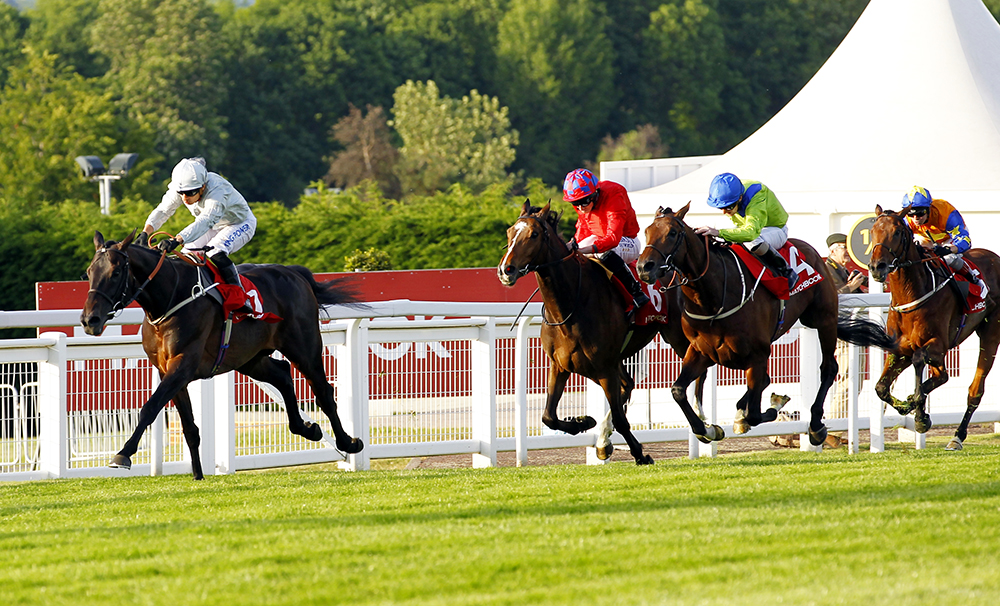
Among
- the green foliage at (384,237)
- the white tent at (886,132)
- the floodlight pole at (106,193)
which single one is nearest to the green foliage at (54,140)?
the floodlight pole at (106,193)

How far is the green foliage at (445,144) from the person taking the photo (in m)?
50.9

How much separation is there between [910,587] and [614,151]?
167 feet

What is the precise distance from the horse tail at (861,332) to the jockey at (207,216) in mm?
4041

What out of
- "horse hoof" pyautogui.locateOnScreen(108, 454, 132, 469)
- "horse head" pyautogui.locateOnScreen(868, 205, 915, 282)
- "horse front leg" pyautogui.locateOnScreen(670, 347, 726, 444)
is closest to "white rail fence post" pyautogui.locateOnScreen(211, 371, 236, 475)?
"horse hoof" pyautogui.locateOnScreen(108, 454, 132, 469)

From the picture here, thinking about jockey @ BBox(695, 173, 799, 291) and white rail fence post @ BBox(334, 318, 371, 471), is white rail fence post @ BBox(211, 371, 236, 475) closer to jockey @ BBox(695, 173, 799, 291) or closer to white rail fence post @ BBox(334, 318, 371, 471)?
white rail fence post @ BBox(334, 318, 371, 471)

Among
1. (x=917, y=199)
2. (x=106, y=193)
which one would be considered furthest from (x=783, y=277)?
(x=106, y=193)

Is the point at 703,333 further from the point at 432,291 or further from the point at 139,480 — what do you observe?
the point at 432,291

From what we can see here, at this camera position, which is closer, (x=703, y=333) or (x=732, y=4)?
(x=703, y=333)

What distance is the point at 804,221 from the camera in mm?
17734

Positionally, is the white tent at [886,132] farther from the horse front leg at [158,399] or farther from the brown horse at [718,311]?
the horse front leg at [158,399]

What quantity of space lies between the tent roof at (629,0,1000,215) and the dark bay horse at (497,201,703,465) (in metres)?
9.92

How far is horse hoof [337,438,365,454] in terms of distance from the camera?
8.39 meters

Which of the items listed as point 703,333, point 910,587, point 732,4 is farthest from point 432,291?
point 732,4

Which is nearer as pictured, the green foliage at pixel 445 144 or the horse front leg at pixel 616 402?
the horse front leg at pixel 616 402
